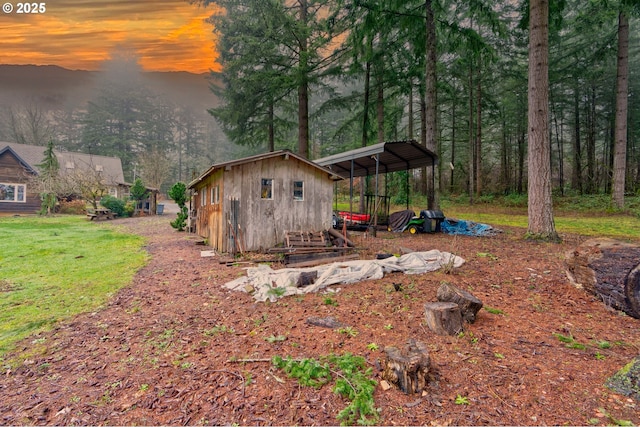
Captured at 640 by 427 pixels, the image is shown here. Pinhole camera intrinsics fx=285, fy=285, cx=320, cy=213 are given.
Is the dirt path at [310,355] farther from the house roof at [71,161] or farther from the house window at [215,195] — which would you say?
the house roof at [71,161]

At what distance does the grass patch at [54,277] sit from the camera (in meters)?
4.31

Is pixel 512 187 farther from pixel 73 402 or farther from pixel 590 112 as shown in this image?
pixel 73 402

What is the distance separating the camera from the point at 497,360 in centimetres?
287

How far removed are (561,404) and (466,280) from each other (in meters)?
3.13

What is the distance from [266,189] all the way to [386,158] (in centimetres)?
Result: 582

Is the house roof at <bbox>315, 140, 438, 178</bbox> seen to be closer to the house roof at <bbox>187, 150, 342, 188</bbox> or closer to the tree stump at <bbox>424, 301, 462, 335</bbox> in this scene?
the house roof at <bbox>187, 150, 342, 188</bbox>

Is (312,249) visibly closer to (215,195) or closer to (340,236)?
(340,236)

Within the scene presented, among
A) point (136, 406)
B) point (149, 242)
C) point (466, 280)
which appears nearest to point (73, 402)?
point (136, 406)

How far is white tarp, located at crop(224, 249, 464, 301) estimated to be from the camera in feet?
17.2

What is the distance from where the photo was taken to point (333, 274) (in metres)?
5.71

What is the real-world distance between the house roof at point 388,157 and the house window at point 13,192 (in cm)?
2499

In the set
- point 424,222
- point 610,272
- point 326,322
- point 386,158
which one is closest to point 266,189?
point 386,158

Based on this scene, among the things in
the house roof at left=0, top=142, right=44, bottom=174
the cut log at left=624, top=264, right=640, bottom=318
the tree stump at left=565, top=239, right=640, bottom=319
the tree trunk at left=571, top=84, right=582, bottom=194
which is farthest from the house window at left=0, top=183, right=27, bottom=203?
the tree trunk at left=571, top=84, right=582, bottom=194

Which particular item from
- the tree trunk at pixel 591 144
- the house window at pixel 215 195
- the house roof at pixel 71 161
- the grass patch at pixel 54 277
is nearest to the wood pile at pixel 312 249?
the house window at pixel 215 195
